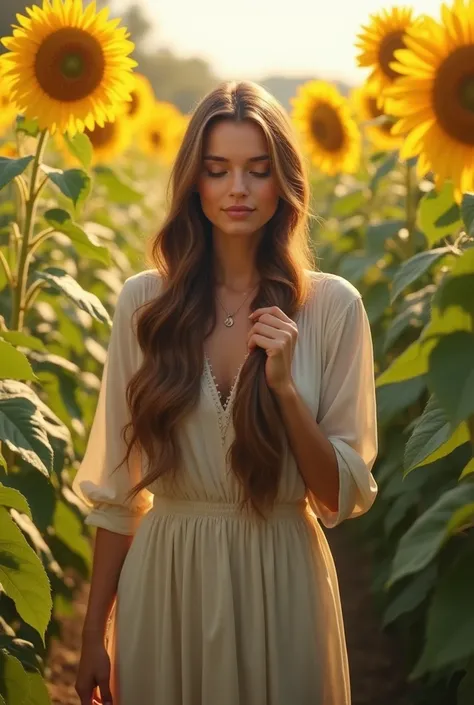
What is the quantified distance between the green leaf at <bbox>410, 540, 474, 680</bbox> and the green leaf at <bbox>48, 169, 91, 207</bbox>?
4.79ft

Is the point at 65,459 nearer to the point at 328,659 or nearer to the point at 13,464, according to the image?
the point at 13,464

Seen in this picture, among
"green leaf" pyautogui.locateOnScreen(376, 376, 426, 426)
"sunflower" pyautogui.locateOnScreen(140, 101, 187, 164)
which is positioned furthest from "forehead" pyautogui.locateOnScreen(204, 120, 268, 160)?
"sunflower" pyautogui.locateOnScreen(140, 101, 187, 164)

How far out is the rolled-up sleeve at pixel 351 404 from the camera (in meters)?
2.38

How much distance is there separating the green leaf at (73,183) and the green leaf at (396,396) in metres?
1.05

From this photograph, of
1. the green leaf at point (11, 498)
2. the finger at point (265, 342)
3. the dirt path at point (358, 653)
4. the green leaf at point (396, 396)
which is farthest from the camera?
the dirt path at point (358, 653)

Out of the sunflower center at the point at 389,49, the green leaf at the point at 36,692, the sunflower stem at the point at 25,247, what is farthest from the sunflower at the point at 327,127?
the green leaf at the point at 36,692

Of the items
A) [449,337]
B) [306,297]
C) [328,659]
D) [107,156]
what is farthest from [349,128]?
[449,337]

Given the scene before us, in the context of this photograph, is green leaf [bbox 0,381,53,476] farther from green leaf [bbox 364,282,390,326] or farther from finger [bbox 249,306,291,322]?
green leaf [bbox 364,282,390,326]

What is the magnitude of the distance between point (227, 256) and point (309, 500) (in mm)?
547

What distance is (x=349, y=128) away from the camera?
5.34 m

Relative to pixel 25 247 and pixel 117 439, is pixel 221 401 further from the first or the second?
pixel 25 247

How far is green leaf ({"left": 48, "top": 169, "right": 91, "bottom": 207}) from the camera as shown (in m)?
2.98

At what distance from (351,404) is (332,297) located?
0.23m

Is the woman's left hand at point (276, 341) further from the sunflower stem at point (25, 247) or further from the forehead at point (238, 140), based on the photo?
the sunflower stem at point (25, 247)
